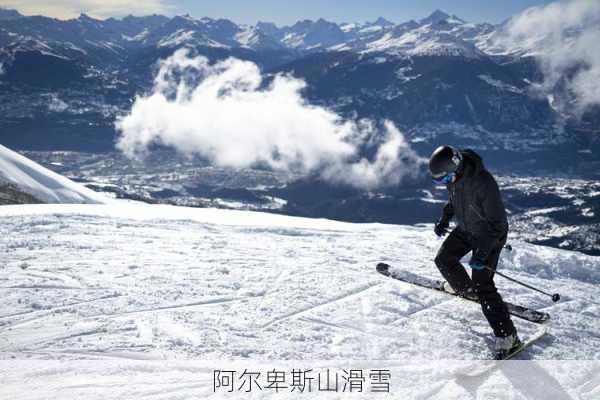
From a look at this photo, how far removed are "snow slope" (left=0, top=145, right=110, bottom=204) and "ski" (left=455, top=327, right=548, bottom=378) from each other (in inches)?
2203

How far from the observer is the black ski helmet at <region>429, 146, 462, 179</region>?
23.3 feet

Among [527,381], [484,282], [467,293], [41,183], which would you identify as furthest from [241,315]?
[41,183]

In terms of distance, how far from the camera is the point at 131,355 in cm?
677

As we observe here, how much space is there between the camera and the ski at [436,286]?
8648 millimetres

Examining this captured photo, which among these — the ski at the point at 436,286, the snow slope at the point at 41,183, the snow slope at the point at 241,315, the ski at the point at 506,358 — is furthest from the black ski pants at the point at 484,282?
the snow slope at the point at 41,183

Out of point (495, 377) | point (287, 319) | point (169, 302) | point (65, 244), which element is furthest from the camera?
point (65, 244)

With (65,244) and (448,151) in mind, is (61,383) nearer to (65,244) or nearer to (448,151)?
A: (448,151)

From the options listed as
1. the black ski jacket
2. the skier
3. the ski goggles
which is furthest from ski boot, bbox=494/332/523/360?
the ski goggles

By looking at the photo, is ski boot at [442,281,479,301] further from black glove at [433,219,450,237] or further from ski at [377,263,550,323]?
black glove at [433,219,450,237]

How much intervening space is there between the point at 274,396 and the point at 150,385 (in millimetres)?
1519

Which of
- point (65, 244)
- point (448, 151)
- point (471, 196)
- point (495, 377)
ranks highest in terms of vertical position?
point (448, 151)

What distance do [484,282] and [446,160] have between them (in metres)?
1.94

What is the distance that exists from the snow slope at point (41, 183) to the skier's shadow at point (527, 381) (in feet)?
185

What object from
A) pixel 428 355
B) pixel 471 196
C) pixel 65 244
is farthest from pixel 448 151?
pixel 65 244
